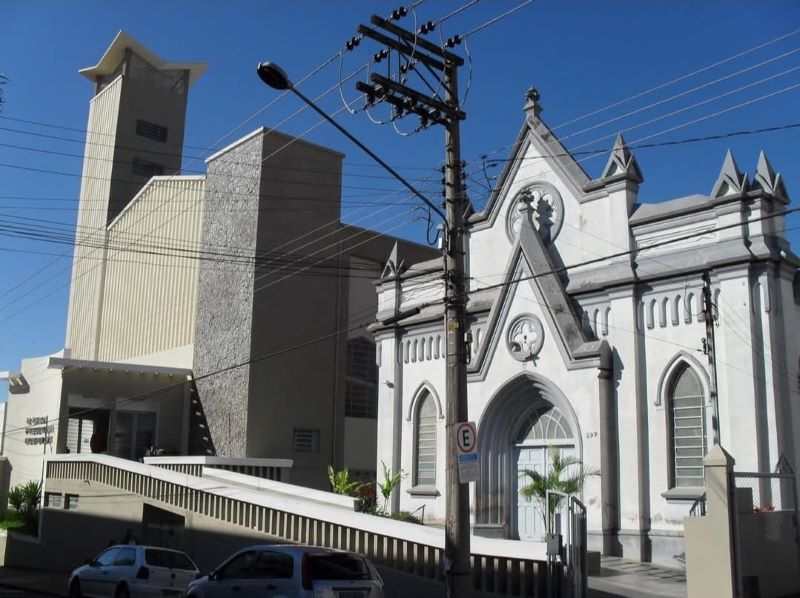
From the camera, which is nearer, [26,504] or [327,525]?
[327,525]

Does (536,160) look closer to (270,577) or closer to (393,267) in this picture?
(393,267)

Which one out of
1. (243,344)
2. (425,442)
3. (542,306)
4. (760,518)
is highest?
(243,344)


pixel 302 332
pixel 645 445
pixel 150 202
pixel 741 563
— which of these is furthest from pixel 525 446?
pixel 150 202

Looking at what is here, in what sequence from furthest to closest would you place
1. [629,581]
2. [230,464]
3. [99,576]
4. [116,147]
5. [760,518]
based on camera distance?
[116,147]
[230,464]
[99,576]
[629,581]
[760,518]

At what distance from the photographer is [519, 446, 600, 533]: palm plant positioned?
19.3 m

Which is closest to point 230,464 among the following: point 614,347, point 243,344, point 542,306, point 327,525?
point 243,344

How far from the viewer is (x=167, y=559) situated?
17.8 metres

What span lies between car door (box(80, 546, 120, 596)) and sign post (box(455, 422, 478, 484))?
30.1ft

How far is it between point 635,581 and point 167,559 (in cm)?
910

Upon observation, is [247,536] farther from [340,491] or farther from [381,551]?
[340,491]

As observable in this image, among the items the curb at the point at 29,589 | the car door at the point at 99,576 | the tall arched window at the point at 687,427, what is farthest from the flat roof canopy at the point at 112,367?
the tall arched window at the point at 687,427

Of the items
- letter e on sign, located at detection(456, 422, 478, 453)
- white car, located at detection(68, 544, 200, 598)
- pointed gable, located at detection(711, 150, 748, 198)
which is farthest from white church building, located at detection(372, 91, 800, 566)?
white car, located at detection(68, 544, 200, 598)

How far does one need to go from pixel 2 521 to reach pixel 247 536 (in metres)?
15.5

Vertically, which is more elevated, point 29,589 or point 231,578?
point 231,578
